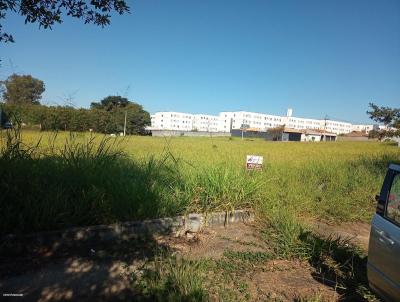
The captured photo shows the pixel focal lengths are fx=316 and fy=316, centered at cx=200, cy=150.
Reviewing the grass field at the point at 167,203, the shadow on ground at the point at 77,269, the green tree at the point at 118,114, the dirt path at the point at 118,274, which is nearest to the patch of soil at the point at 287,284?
the dirt path at the point at 118,274

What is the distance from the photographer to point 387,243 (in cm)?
284

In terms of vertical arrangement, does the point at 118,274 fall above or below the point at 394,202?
below

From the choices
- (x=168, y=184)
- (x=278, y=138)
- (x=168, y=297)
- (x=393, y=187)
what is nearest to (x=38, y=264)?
(x=168, y=297)

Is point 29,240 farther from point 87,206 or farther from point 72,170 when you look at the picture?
point 72,170

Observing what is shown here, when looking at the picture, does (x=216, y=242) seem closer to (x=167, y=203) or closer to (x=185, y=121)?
(x=167, y=203)

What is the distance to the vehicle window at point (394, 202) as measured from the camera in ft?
9.80

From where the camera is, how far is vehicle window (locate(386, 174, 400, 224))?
2.99 meters

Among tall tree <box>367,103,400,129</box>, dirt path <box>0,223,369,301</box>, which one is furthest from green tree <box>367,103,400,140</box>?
dirt path <box>0,223,369,301</box>

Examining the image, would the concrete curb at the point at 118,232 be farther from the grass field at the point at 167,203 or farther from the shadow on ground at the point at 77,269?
the grass field at the point at 167,203

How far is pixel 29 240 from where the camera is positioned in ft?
13.2

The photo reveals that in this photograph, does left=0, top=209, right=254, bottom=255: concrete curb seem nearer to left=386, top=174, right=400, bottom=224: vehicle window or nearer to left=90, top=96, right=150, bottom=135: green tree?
left=386, top=174, right=400, bottom=224: vehicle window

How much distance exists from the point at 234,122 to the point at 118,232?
140813 mm

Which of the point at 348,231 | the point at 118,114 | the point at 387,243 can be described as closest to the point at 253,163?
the point at 348,231

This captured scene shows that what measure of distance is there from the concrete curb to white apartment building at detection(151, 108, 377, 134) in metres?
128
